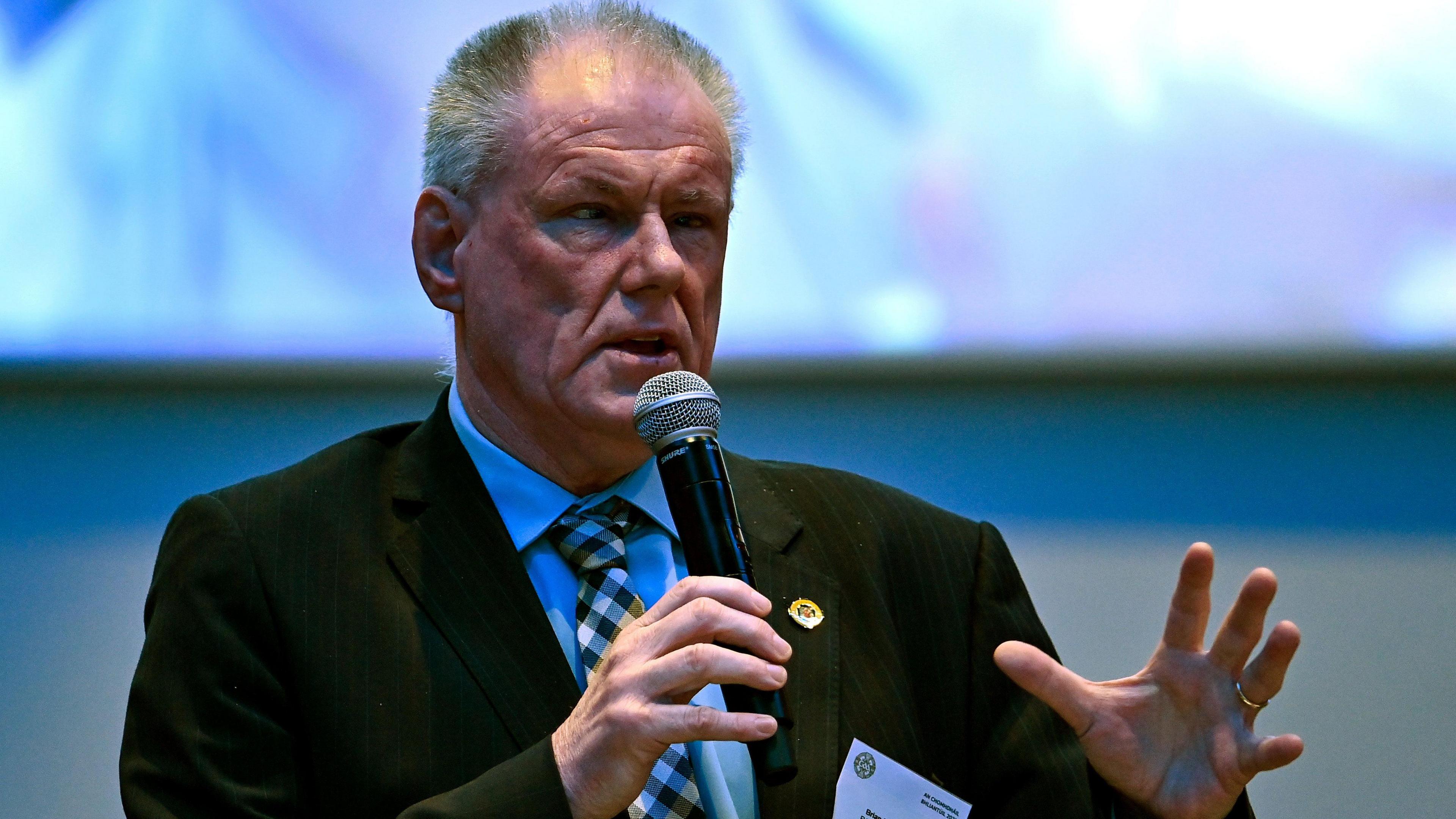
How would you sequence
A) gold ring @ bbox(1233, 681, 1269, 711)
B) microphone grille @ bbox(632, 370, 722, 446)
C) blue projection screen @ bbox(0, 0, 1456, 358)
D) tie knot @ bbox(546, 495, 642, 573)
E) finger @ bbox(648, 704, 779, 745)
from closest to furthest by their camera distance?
1. finger @ bbox(648, 704, 779, 745)
2. microphone grille @ bbox(632, 370, 722, 446)
3. gold ring @ bbox(1233, 681, 1269, 711)
4. tie knot @ bbox(546, 495, 642, 573)
5. blue projection screen @ bbox(0, 0, 1456, 358)

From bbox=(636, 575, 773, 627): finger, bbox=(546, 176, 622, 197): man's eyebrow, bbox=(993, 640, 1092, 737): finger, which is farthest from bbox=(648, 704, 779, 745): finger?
bbox=(546, 176, 622, 197): man's eyebrow

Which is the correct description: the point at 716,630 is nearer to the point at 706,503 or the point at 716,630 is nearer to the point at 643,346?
the point at 706,503

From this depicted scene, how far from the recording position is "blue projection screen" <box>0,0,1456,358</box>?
9.16 ft

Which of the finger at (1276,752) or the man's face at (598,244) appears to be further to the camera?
the man's face at (598,244)

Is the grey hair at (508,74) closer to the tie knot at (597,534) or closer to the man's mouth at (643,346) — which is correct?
the man's mouth at (643,346)

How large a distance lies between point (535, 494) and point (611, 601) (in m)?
0.22

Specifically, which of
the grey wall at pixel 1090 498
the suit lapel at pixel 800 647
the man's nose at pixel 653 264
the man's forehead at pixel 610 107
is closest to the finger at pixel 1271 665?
the suit lapel at pixel 800 647

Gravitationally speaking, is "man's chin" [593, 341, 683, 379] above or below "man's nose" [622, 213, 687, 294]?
below

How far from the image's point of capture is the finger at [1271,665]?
64.8 inches

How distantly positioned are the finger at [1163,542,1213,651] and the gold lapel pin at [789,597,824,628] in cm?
50

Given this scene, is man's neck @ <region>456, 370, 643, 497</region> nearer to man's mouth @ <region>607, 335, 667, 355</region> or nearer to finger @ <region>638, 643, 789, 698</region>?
man's mouth @ <region>607, 335, 667, 355</region>

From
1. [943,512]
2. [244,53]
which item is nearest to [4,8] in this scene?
[244,53]

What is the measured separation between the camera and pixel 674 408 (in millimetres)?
1590

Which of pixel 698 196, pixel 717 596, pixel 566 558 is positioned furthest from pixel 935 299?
pixel 717 596
